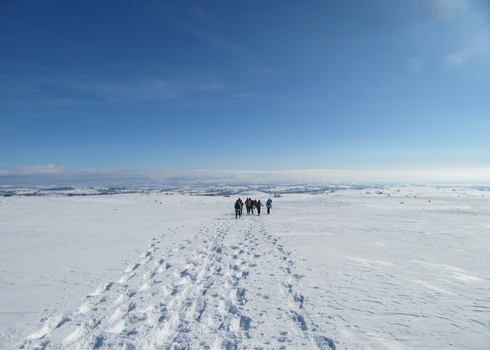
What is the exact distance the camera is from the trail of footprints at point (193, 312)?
12.8 ft

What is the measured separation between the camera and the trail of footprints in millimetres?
3904

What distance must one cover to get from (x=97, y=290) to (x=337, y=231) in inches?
471

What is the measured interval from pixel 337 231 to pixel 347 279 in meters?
7.85

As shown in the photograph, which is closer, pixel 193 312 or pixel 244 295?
pixel 193 312

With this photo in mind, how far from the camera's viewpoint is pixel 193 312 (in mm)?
4785

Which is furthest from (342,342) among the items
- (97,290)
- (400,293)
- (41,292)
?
(41,292)

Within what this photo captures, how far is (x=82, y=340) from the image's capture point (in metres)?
3.93

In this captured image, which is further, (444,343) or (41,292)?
(41,292)

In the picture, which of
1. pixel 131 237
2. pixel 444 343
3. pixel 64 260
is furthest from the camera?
pixel 131 237

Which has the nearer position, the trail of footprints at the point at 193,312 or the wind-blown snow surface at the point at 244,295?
the trail of footprints at the point at 193,312

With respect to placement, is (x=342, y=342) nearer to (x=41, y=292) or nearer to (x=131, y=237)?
(x=41, y=292)

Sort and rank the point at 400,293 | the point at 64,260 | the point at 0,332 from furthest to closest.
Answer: the point at 64,260 → the point at 400,293 → the point at 0,332

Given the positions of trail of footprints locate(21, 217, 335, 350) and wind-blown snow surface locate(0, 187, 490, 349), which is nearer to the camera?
trail of footprints locate(21, 217, 335, 350)

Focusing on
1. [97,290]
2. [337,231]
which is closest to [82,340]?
[97,290]
